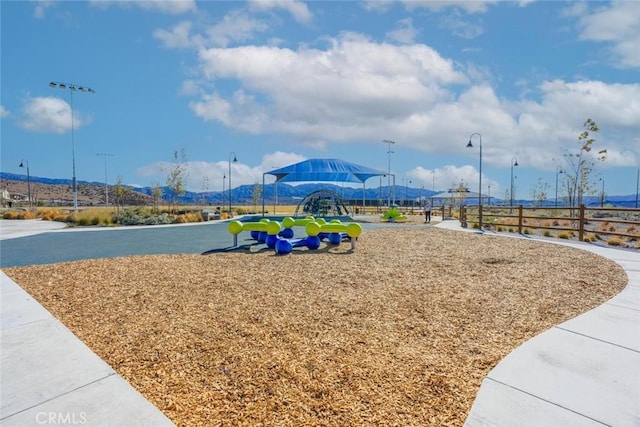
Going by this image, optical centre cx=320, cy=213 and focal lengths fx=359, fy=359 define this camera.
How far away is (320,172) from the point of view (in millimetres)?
31078

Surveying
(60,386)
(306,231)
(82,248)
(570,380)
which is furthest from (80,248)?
(570,380)

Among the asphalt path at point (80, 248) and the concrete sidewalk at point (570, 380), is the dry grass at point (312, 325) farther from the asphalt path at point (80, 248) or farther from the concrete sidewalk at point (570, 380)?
the asphalt path at point (80, 248)

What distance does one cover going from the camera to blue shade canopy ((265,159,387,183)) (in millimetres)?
31000

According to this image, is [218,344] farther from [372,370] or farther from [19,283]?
[19,283]

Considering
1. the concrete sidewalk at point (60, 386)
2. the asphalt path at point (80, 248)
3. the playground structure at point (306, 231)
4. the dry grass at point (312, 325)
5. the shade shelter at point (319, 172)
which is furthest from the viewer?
the shade shelter at point (319, 172)

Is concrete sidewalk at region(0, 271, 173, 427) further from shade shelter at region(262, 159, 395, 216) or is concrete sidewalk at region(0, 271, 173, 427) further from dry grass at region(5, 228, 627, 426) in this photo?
shade shelter at region(262, 159, 395, 216)

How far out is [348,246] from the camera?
1068 centimetres

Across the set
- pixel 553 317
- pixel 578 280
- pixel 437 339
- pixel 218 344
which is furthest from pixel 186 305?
pixel 578 280

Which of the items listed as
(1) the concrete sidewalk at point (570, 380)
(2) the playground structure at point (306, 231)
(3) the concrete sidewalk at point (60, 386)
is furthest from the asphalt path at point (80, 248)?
(1) the concrete sidewalk at point (570, 380)

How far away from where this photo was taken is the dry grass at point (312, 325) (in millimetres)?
2639

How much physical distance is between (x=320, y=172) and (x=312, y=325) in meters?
27.4

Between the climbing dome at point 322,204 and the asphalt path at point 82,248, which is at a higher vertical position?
the climbing dome at point 322,204

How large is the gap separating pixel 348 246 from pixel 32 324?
780 centimetres

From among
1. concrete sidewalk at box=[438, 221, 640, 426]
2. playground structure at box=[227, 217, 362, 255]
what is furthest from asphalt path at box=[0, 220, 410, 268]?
concrete sidewalk at box=[438, 221, 640, 426]
